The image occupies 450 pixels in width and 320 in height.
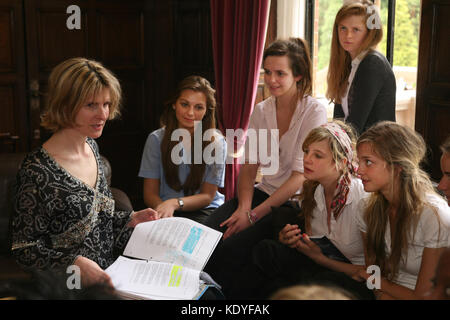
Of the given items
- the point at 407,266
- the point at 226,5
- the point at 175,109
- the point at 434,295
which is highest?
the point at 226,5

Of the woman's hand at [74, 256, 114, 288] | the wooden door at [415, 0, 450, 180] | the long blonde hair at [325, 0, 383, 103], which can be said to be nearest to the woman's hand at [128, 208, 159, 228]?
the woman's hand at [74, 256, 114, 288]

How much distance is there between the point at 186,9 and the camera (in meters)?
4.48

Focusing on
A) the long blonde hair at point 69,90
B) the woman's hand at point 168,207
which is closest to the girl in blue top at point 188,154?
the woman's hand at point 168,207

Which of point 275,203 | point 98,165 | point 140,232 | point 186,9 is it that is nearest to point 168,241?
point 140,232

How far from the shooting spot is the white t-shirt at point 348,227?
199 cm

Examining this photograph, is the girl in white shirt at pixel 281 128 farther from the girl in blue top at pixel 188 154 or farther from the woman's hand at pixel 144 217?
the woman's hand at pixel 144 217

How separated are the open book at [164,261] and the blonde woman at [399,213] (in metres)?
0.54

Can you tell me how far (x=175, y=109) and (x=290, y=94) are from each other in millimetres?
579

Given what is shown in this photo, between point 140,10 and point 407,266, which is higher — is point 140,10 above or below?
above

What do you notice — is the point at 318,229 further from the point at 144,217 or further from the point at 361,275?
the point at 144,217

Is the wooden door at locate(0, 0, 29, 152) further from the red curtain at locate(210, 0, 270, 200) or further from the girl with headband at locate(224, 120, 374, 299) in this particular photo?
the girl with headband at locate(224, 120, 374, 299)

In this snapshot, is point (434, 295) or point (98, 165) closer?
point (434, 295)

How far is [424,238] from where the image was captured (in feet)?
5.58

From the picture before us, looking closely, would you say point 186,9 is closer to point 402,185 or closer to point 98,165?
point 98,165
